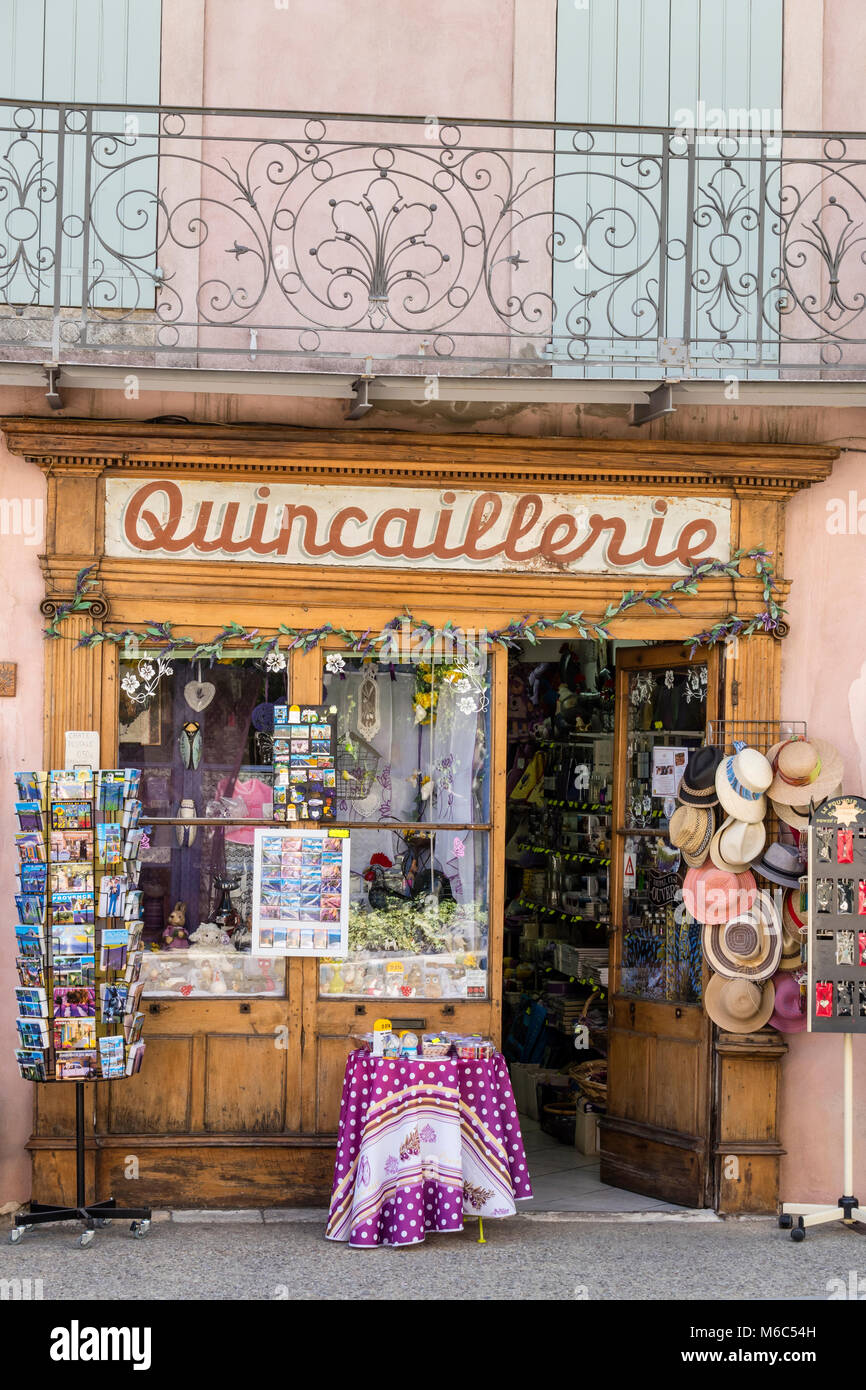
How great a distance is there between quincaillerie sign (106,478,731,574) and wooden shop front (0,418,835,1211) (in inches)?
0.5

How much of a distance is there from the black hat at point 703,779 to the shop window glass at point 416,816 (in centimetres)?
110

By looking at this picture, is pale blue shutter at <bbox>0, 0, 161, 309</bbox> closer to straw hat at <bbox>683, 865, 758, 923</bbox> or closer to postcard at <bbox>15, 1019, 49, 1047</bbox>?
postcard at <bbox>15, 1019, 49, 1047</bbox>

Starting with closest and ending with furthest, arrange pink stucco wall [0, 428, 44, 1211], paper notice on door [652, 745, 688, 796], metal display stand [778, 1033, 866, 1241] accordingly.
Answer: metal display stand [778, 1033, 866, 1241], pink stucco wall [0, 428, 44, 1211], paper notice on door [652, 745, 688, 796]

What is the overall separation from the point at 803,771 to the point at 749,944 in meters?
0.96

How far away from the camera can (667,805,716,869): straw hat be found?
806cm

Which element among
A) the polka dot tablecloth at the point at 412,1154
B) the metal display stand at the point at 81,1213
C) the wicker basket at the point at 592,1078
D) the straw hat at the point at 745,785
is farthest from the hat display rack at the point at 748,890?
the metal display stand at the point at 81,1213

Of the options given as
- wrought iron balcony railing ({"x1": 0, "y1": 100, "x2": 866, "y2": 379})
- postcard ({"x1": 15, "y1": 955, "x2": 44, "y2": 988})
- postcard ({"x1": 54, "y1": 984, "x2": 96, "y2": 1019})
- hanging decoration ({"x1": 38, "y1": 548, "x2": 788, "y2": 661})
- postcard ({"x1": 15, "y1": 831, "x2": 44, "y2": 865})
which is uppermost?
wrought iron balcony railing ({"x1": 0, "y1": 100, "x2": 866, "y2": 379})

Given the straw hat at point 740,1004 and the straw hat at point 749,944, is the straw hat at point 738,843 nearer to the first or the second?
the straw hat at point 749,944

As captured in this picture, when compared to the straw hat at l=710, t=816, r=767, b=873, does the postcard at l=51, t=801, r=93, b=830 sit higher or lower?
higher

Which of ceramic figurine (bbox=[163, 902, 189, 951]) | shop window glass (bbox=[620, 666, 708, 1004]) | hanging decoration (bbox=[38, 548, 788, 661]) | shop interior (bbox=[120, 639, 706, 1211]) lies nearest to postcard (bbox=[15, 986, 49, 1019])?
shop interior (bbox=[120, 639, 706, 1211])

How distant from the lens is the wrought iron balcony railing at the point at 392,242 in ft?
26.0

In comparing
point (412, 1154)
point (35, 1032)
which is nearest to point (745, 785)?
point (412, 1154)

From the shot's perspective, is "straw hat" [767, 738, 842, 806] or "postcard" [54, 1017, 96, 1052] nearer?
"postcard" [54, 1017, 96, 1052]

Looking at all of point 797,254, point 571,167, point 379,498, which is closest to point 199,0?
point 571,167
